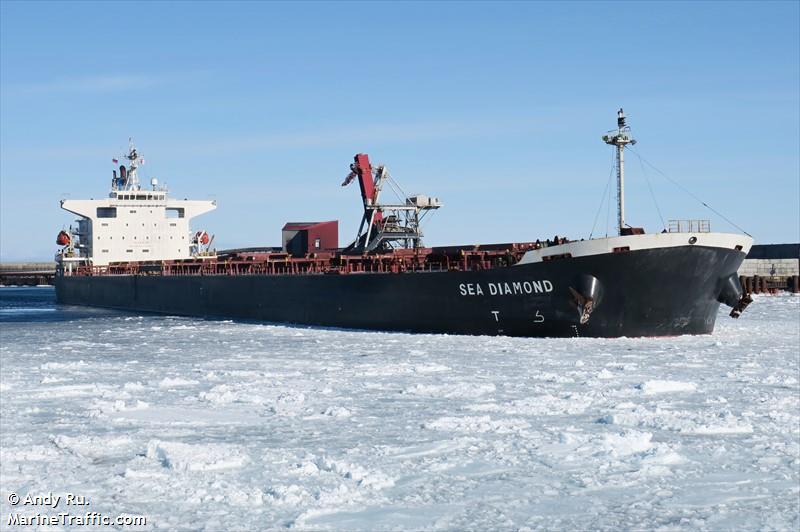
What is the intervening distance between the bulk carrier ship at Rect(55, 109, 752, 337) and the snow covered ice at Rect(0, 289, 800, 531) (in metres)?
2.38

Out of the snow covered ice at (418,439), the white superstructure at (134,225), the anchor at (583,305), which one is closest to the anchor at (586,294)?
the anchor at (583,305)

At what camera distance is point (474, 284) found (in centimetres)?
1961

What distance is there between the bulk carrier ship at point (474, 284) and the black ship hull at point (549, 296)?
0.09 ft

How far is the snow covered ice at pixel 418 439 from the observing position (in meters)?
6.21

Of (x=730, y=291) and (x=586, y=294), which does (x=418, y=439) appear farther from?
(x=730, y=291)

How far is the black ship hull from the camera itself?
17.7 m

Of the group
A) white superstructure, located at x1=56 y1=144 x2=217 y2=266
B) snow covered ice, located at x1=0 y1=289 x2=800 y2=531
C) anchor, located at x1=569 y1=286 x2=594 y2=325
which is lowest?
snow covered ice, located at x1=0 y1=289 x2=800 y2=531

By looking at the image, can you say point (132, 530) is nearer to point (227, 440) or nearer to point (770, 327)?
point (227, 440)

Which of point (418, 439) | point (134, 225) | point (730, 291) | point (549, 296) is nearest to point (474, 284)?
point (549, 296)

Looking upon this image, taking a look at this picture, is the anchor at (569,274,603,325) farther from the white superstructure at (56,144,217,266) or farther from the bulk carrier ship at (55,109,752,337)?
the white superstructure at (56,144,217,266)

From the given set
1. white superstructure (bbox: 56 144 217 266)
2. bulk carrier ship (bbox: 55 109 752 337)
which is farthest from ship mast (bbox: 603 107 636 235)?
white superstructure (bbox: 56 144 217 266)

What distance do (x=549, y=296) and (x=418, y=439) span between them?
10724mm

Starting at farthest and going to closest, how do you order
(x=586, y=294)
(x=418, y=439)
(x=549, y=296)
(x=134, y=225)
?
(x=134, y=225), (x=549, y=296), (x=586, y=294), (x=418, y=439)

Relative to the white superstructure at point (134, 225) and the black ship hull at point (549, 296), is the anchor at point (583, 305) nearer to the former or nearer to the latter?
the black ship hull at point (549, 296)
